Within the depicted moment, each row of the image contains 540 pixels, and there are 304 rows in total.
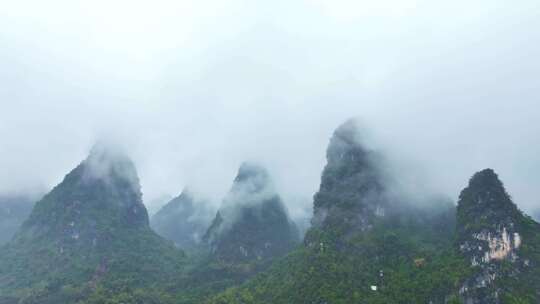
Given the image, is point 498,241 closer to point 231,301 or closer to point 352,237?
point 352,237

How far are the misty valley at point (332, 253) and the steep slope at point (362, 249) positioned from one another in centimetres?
35

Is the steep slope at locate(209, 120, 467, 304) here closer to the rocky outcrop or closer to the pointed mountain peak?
the pointed mountain peak

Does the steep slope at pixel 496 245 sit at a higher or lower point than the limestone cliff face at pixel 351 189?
lower

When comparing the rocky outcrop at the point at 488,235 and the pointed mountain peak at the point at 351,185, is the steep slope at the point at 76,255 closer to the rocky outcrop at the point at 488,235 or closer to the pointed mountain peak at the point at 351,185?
the pointed mountain peak at the point at 351,185

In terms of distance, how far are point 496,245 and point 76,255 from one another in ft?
450

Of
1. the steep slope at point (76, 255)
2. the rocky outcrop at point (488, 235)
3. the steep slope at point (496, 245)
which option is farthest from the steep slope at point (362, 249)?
the steep slope at point (76, 255)

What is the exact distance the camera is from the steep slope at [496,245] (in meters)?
104

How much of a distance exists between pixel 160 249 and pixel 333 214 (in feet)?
263

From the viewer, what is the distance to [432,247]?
132 metres

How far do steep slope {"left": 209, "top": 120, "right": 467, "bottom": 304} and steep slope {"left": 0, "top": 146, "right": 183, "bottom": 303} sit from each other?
4521 centimetres

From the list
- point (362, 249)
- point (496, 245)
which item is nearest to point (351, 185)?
point (362, 249)

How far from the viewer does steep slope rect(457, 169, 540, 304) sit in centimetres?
10388

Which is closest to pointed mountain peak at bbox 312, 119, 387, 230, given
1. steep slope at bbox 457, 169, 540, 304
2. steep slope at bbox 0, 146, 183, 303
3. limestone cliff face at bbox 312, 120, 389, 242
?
limestone cliff face at bbox 312, 120, 389, 242

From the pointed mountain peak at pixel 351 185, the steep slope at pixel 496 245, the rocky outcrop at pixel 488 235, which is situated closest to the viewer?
the steep slope at pixel 496 245
